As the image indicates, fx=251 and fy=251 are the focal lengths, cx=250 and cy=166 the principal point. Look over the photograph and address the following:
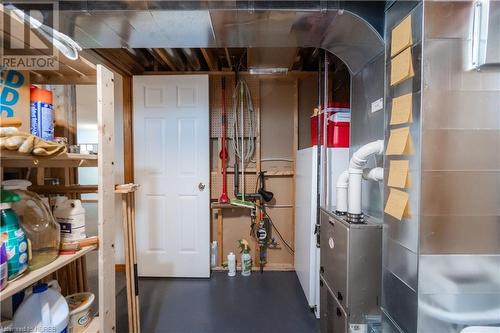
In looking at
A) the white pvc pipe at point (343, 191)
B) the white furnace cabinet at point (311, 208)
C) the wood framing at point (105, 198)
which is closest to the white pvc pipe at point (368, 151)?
the white pvc pipe at point (343, 191)

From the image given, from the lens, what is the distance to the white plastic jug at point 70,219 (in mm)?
1045

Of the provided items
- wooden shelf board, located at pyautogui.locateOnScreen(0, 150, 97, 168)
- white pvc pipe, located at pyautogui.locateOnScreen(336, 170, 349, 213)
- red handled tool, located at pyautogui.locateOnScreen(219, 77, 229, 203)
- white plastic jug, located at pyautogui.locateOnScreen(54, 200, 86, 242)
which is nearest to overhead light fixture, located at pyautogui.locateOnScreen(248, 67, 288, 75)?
red handled tool, located at pyautogui.locateOnScreen(219, 77, 229, 203)

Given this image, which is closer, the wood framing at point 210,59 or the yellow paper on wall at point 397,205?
the yellow paper on wall at point 397,205

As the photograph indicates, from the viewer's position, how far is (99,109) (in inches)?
43.2

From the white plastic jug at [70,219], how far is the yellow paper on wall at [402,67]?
4.85 feet

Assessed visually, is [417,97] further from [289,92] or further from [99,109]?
[289,92]

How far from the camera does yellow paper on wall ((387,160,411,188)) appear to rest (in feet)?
3.34

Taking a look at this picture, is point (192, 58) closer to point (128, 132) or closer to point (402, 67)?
point (128, 132)

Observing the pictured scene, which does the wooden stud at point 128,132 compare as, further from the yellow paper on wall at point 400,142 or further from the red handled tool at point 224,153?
the yellow paper on wall at point 400,142

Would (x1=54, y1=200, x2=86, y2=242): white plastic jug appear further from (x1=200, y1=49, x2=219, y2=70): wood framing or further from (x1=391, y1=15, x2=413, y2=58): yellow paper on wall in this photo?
(x1=200, y1=49, x2=219, y2=70): wood framing

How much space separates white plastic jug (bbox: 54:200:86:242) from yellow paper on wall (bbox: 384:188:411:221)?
4.41 ft

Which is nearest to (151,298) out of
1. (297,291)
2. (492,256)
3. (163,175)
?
(163,175)

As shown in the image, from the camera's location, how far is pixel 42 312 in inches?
36.4

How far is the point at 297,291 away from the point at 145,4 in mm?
2566
